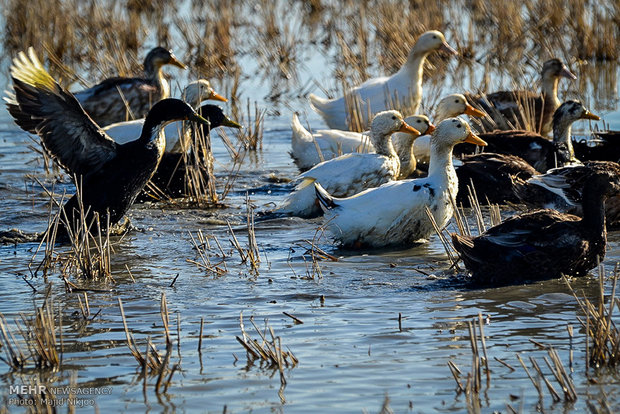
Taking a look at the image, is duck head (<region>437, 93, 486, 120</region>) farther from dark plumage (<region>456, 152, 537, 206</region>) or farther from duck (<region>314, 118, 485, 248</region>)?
duck (<region>314, 118, 485, 248</region>)

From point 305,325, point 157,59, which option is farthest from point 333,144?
point 305,325

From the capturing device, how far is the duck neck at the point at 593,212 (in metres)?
6.47

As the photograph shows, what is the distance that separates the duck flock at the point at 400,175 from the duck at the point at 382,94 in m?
0.23

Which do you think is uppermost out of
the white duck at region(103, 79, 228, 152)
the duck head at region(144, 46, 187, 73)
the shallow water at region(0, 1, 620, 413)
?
the duck head at region(144, 46, 187, 73)

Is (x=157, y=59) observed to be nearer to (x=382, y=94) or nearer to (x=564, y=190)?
(x=382, y=94)

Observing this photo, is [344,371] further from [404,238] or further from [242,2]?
[242,2]

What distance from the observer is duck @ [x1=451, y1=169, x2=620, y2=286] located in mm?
A: 6336

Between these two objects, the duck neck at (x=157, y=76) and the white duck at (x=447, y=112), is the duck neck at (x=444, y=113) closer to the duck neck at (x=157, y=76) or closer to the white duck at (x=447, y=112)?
the white duck at (x=447, y=112)

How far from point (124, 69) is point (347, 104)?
15.4 feet

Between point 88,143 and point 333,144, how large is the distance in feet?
9.87

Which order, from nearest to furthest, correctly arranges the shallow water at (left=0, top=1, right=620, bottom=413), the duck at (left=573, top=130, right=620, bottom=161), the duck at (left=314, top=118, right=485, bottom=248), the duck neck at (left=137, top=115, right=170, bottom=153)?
the shallow water at (left=0, top=1, right=620, bottom=413)
the duck at (left=314, top=118, right=485, bottom=248)
the duck neck at (left=137, top=115, right=170, bottom=153)
the duck at (left=573, top=130, right=620, bottom=161)

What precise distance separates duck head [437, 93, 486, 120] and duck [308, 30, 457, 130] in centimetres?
90

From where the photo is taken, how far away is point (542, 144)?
10023 millimetres

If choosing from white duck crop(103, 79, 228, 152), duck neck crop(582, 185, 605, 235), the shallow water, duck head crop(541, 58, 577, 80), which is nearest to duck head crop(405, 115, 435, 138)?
the shallow water
